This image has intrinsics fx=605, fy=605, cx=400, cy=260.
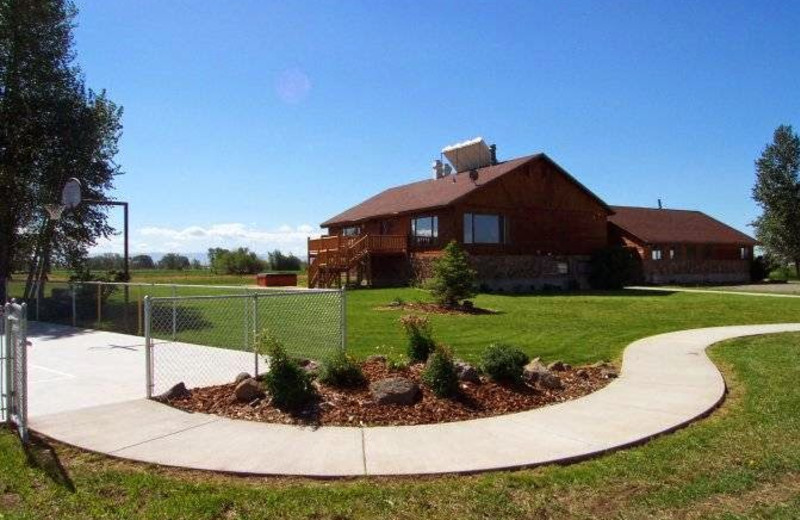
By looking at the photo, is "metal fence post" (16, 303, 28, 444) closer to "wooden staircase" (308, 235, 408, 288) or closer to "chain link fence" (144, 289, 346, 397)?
"chain link fence" (144, 289, 346, 397)

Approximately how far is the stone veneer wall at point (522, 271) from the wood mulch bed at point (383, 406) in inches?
772

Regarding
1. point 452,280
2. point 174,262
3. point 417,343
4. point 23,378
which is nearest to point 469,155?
point 452,280

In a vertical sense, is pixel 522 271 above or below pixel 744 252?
below

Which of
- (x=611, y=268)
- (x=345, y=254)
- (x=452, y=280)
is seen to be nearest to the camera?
(x=452, y=280)

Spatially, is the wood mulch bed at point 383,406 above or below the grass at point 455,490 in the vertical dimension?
above

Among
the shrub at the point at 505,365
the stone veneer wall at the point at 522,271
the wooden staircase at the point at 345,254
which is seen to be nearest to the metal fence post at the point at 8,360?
the shrub at the point at 505,365

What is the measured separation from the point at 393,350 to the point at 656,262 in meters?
29.8

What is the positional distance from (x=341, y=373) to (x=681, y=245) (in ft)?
118

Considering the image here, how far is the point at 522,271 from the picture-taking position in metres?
30.6

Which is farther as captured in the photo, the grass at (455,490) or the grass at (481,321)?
the grass at (481,321)

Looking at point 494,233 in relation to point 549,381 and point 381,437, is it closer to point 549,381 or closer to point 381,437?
point 549,381

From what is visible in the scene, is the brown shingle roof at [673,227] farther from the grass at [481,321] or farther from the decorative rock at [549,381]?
the decorative rock at [549,381]

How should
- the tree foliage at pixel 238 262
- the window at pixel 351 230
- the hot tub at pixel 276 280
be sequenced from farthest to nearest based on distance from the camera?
the tree foliage at pixel 238 262
the window at pixel 351 230
the hot tub at pixel 276 280

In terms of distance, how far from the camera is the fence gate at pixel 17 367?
5605mm
